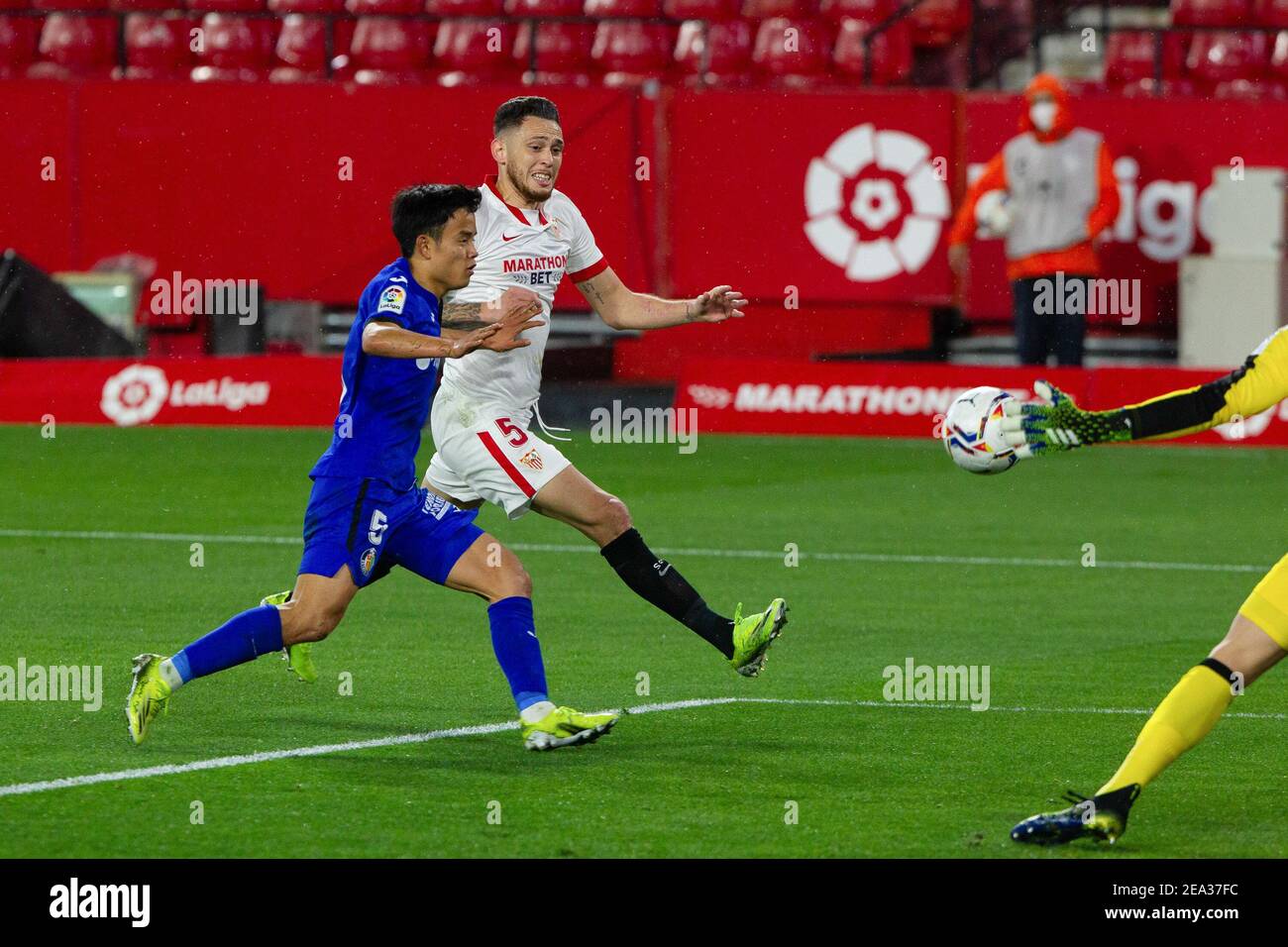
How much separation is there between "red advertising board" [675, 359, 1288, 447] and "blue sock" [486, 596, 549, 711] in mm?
10909

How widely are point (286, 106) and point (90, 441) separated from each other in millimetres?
4748

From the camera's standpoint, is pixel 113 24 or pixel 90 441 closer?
pixel 90 441

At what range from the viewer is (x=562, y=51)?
928 inches

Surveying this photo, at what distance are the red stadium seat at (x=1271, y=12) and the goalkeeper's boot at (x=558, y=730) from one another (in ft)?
55.2

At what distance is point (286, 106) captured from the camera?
22.1 metres

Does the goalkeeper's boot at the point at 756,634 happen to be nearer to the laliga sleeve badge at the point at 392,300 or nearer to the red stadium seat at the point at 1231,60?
the laliga sleeve badge at the point at 392,300

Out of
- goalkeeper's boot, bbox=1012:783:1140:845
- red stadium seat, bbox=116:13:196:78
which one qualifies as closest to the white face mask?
red stadium seat, bbox=116:13:196:78

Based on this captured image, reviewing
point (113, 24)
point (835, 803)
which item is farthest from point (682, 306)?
point (113, 24)

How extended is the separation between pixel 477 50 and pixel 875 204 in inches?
188

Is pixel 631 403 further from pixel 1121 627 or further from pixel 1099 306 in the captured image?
pixel 1121 627

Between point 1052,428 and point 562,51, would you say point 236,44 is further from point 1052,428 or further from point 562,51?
point 1052,428

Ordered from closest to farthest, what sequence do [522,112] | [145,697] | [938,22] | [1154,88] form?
1. [145,697]
2. [522,112]
3. [1154,88]
4. [938,22]

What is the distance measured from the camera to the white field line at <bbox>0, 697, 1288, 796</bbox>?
7.28 m

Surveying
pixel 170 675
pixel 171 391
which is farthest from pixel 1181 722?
pixel 171 391
